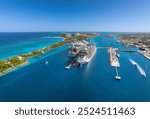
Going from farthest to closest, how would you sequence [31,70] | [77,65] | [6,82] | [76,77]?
[77,65] → [31,70] → [76,77] → [6,82]

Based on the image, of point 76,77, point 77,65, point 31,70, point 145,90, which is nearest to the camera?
point 145,90

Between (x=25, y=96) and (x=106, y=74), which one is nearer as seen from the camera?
(x=25, y=96)

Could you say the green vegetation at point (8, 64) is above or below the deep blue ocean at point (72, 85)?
above

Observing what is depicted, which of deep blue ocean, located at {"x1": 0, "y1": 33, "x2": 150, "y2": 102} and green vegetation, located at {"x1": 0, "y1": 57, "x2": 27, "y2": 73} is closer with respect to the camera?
deep blue ocean, located at {"x1": 0, "y1": 33, "x2": 150, "y2": 102}

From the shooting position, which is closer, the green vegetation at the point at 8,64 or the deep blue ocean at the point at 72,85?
the deep blue ocean at the point at 72,85

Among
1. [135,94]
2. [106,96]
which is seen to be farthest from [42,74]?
[135,94]

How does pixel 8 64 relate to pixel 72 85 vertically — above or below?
above

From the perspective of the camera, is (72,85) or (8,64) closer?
(72,85)

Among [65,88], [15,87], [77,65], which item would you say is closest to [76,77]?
[65,88]

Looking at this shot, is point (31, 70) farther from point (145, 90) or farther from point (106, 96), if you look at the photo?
point (145, 90)

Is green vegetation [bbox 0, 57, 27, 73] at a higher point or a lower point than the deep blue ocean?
higher
